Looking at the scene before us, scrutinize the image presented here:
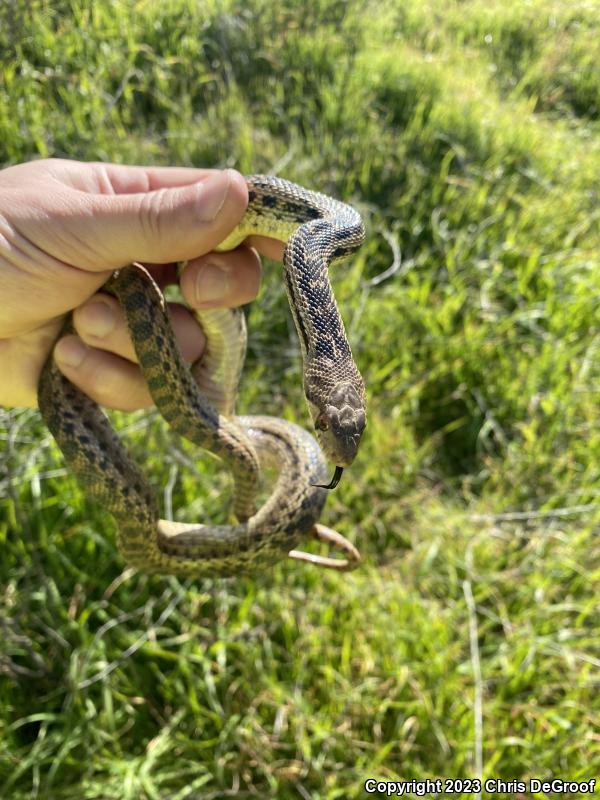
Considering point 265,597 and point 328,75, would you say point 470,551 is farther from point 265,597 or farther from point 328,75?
point 328,75

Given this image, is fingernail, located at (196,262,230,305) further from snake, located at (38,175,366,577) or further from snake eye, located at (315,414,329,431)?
snake eye, located at (315,414,329,431)

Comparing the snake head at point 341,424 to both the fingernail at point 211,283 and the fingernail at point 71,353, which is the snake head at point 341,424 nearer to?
the fingernail at point 211,283

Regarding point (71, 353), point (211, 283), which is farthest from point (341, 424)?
point (71, 353)

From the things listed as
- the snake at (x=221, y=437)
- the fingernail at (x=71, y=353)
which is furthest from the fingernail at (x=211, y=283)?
the fingernail at (x=71, y=353)

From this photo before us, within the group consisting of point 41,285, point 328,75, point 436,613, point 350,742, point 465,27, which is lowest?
point 350,742

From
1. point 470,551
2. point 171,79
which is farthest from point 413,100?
point 470,551

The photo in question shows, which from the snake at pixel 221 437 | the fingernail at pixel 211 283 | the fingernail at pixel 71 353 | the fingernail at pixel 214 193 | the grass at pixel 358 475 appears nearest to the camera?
the fingernail at pixel 214 193

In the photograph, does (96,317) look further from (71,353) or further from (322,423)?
(322,423)
